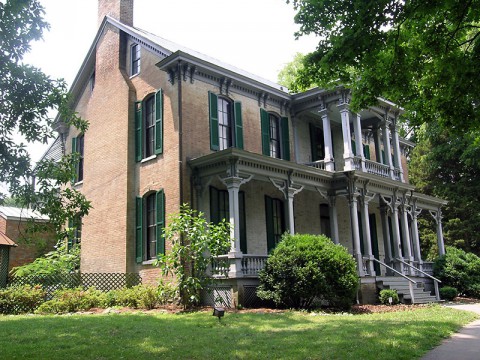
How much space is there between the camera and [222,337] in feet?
30.3

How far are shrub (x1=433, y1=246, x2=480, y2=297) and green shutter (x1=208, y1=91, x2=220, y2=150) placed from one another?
39.4 feet

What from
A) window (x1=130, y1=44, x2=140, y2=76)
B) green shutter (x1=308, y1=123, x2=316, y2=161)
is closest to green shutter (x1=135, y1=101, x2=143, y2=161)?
window (x1=130, y1=44, x2=140, y2=76)

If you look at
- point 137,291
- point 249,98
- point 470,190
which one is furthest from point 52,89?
point 470,190

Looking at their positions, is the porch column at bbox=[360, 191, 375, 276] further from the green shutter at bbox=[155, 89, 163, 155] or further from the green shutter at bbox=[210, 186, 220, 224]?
the green shutter at bbox=[155, 89, 163, 155]

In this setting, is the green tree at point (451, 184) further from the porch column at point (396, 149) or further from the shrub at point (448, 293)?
the shrub at point (448, 293)

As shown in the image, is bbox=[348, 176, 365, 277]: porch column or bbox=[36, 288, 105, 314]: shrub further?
bbox=[348, 176, 365, 277]: porch column

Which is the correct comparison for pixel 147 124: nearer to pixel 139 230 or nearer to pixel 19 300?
pixel 139 230

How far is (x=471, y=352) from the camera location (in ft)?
26.6

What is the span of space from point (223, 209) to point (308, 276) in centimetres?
513

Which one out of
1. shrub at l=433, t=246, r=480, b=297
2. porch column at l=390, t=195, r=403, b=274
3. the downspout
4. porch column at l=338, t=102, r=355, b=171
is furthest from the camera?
shrub at l=433, t=246, r=480, b=297

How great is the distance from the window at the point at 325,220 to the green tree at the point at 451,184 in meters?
12.0

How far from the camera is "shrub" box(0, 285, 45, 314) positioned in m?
14.9

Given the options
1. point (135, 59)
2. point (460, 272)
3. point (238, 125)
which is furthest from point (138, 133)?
point (460, 272)

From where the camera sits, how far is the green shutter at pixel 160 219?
17359 millimetres
